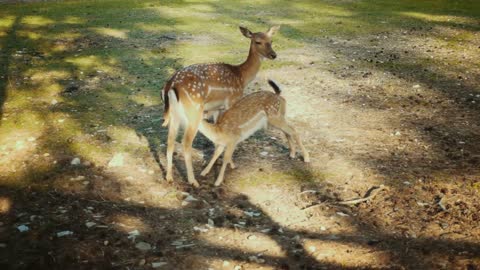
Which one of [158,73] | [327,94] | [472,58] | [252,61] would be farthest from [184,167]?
[472,58]

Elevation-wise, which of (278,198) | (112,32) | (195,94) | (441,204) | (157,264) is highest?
(195,94)

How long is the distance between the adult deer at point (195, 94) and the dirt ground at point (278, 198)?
0.57 meters

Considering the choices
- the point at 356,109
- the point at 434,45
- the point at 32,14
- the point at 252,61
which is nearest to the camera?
the point at 252,61

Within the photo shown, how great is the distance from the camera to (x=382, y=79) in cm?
1142

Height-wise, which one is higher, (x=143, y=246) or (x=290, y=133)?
(x=290, y=133)

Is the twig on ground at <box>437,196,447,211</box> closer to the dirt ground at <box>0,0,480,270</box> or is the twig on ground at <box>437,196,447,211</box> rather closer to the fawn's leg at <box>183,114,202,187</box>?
the dirt ground at <box>0,0,480,270</box>

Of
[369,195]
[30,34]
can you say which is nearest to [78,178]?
[369,195]

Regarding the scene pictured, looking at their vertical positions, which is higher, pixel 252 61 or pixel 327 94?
pixel 252 61

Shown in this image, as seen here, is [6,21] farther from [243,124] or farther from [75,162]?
[243,124]

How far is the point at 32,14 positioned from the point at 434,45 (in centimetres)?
1462

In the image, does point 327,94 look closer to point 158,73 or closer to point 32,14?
point 158,73

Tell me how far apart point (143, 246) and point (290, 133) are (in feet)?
10.0

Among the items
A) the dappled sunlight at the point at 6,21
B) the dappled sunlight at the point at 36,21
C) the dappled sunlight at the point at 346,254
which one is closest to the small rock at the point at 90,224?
the dappled sunlight at the point at 346,254

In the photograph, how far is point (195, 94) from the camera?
7.02m
